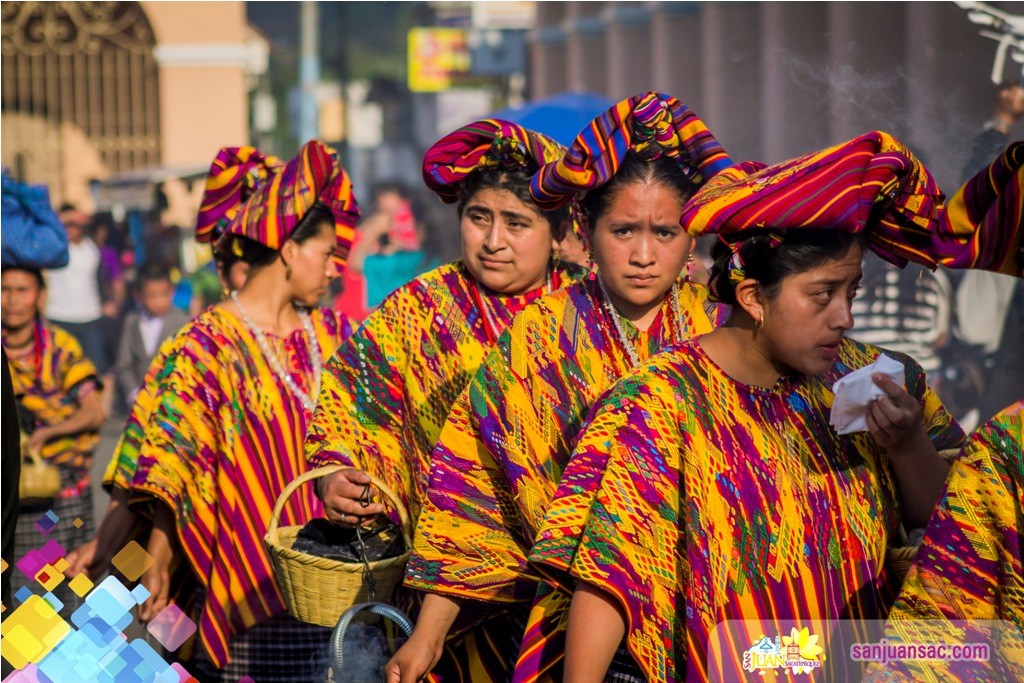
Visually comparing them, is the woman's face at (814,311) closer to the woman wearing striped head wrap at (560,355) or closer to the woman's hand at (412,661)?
the woman wearing striped head wrap at (560,355)

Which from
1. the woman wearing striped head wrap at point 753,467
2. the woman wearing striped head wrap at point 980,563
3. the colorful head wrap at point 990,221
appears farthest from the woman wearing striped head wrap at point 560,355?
the woman wearing striped head wrap at point 980,563

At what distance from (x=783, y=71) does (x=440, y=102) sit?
39.6ft

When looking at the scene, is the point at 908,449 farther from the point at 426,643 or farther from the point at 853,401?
the point at 426,643

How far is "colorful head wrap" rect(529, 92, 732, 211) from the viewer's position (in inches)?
130

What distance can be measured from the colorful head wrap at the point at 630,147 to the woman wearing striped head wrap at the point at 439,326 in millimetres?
357

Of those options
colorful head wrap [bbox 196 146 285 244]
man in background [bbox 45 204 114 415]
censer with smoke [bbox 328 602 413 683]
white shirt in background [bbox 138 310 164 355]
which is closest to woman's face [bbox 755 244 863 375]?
censer with smoke [bbox 328 602 413 683]

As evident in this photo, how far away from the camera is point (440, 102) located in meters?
19.1

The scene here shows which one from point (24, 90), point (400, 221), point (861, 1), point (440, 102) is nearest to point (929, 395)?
point (861, 1)

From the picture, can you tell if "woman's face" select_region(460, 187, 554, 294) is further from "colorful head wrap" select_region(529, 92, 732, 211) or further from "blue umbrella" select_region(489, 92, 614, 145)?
"blue umbrella" select_region(489, 92, 614, 145)

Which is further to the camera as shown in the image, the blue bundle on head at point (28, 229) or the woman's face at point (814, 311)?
the blue bundle on head at point (28, 229)

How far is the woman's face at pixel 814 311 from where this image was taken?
2744mm

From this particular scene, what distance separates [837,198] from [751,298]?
0.28 metres

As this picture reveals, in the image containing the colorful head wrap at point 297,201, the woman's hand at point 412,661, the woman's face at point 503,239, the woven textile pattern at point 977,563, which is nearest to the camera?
the woven textile pattern at point 977,563

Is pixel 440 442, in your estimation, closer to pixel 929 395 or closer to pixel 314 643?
pixel 929 395
